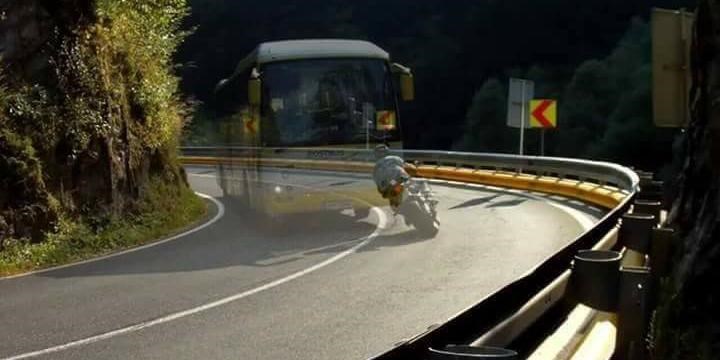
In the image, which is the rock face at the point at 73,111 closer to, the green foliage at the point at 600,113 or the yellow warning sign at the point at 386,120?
the yellow warning sign at the point at 386,120

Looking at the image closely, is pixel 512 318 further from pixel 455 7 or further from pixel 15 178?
pixel 455 7

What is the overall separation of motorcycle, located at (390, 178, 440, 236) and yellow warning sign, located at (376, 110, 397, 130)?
1.63 m

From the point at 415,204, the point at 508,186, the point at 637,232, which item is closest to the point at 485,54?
the point at 508,186

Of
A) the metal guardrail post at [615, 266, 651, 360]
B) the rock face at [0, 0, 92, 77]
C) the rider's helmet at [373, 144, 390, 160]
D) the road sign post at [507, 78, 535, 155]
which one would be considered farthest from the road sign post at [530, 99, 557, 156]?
the metal guardrail post at [615, 266, 651, 360]

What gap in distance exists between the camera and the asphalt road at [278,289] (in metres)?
7.27

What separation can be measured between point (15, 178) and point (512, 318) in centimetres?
1069

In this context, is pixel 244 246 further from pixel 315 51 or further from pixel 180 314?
pixel 180 314

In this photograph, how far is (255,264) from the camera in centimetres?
1166

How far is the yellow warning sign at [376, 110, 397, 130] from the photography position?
16328 mm

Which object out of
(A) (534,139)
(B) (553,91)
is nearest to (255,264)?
(A) (534,139)

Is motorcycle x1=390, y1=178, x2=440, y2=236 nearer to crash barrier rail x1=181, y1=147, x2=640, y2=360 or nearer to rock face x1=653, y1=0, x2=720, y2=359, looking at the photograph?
crash barrier rail x1=181, y1=147, x2=640, y2=360

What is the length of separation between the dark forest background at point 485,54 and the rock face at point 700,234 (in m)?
41.5

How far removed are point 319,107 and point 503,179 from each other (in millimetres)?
7677

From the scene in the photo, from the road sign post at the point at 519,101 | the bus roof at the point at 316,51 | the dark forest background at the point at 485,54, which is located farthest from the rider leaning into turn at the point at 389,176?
the dark forest background at the point at 485,54
